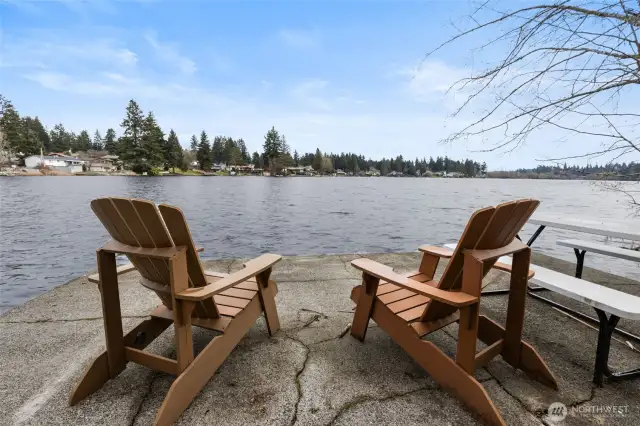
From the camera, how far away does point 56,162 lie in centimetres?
7481

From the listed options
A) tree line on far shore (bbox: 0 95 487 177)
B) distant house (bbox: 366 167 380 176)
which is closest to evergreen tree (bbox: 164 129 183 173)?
tree line on far shore (bbox: 0 95 487 177)

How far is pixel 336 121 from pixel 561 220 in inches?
2498

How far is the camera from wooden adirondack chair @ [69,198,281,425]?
158cm

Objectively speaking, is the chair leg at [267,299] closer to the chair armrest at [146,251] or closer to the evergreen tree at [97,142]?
the chair armrest at [146,251]

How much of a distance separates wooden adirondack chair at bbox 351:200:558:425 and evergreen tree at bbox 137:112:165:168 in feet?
255

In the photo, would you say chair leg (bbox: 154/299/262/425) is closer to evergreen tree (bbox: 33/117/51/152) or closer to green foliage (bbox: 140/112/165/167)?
green foliage (bbox: 140/112/165/167)

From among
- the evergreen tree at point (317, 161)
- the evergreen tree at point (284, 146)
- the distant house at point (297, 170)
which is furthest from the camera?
the evergreen tree at point (317, 161)

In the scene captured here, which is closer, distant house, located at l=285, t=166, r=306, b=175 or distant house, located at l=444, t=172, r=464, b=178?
distant house, located at l=285, t=166, r=306, b=175

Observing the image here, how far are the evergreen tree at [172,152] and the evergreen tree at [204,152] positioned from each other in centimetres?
689

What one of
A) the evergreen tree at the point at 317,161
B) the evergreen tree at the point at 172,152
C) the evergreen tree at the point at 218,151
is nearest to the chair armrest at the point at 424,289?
the evergreen tree at the point at 172,152

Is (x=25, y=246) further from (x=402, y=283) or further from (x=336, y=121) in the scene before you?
(x=336, y=121)

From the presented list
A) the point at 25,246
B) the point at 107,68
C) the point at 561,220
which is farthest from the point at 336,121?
the point at 561,220

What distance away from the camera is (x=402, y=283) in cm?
188

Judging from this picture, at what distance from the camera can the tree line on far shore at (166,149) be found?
68.4 metres
